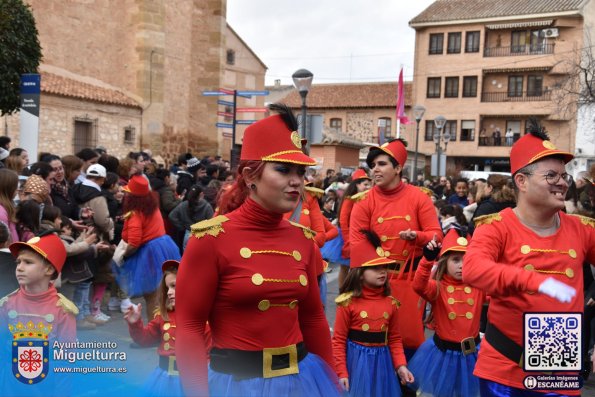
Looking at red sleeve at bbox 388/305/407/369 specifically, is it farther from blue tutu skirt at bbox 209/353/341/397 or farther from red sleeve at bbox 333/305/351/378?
blue tutu skirt at bbox 209/353/341/397

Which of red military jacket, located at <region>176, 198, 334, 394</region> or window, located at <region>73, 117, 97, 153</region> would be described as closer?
red military jacket, located at <region>176, 198, 334, 394</region>

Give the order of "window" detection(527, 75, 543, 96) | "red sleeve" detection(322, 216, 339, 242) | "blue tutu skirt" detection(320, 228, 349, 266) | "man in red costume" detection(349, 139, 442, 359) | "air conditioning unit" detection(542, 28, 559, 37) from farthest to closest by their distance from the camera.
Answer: "window" detection(527, 75, 543, 96)
"air conditioning unit" detection(542, 28, 559, 37)
"blue tutu skirt" detection(320, 228, 349, 266)
"red sleeve" detection(322, 216, 339, 242)
"man in red costume" detection(349, 139, 442, 359)

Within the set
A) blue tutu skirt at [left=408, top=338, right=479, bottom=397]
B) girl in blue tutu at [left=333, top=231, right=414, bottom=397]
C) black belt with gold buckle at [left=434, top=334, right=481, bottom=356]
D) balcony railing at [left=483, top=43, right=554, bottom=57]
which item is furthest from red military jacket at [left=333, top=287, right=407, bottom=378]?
balcony railing at [left=483, top=43, right=554, bottom=57]

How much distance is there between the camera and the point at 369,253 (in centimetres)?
530

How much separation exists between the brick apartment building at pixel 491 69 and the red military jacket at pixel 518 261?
1658 inches

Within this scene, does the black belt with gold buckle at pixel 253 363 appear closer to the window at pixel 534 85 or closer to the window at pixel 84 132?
the window at pixel 84 132

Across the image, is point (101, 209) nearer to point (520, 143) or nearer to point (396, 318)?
point (396, 318)

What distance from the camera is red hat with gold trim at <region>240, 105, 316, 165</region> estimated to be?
2779 millimetres

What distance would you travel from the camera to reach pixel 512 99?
152ft

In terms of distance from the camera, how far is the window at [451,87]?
47938 mm

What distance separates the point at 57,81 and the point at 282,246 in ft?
83.4

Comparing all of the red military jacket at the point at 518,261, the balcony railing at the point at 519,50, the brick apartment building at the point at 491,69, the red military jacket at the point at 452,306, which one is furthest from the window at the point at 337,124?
the red military jacket at the point at 518,261

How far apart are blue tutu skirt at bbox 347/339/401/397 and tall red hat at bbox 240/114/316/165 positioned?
2.50 m

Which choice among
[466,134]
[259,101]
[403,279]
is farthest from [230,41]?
[403,279]
